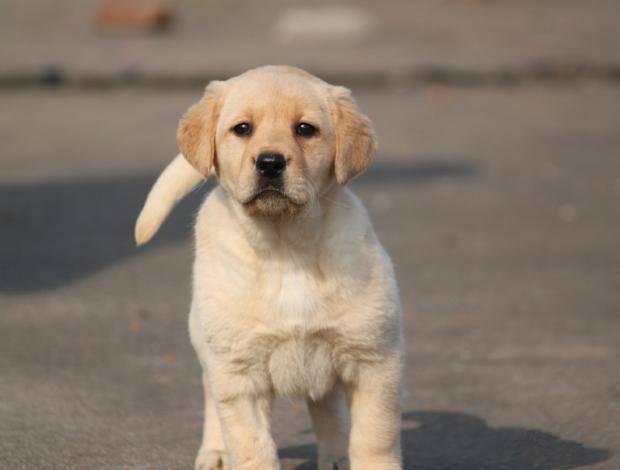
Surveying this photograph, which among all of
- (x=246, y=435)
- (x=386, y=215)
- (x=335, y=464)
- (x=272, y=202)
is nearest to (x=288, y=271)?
(x=272, y=202)

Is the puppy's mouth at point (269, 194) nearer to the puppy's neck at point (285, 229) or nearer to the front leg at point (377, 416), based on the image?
the puppy's neck at point (285, 229)

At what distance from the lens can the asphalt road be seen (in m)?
5.65

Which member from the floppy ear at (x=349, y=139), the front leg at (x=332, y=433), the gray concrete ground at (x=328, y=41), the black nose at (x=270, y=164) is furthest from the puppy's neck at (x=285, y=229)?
the gray concrete ground at (x=328, y=41)

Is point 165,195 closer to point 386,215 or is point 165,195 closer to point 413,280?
point 413,280

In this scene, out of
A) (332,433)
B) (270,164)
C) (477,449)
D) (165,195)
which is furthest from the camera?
(477,449)

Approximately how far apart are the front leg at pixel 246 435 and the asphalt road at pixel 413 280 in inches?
27.9

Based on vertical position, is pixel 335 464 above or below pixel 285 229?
below

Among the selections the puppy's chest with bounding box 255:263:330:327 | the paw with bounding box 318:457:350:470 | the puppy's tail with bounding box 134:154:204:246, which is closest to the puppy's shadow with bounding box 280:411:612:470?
the paw with bounding box 318:457:350:470

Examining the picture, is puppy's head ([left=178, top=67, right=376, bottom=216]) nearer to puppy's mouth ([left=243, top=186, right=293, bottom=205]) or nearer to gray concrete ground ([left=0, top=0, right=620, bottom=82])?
puppy's mouth ([left=243, top=186, right=293, bottom=205])

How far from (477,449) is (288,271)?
4.15 feet

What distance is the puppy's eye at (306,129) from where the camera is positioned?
470cm

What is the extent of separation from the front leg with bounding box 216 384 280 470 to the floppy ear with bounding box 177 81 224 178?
2.66 feet

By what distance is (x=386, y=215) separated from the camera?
1022 cm

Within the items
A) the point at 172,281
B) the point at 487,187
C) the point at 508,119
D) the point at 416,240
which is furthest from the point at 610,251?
the point at 508,119
